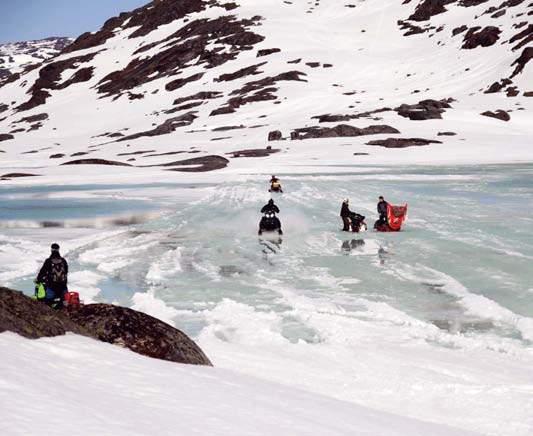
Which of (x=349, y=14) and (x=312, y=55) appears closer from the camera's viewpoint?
(x=312, y=55)

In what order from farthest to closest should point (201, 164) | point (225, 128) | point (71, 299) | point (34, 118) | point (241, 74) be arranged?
point (34, 118)
point (241, 74)
point (225, 128)
point (201, 164)
point (71, 299)

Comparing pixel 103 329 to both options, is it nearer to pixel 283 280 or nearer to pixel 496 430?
pixel 496 430

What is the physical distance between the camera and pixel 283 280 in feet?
51.5

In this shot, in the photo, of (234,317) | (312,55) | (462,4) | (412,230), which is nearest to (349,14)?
(462,4)

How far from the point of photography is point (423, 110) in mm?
86625

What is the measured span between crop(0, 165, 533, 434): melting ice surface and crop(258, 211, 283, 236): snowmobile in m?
0.77

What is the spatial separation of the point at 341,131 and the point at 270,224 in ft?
194

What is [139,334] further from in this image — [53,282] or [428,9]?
[428,9]

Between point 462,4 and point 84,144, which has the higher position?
point 462,4

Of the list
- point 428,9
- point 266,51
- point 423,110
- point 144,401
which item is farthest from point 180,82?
point 144,401

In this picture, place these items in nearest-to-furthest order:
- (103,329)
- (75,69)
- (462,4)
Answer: (103,329), (462,4), (75,69)

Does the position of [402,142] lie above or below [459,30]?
below

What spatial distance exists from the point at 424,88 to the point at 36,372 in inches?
4288

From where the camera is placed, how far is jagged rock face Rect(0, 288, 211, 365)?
8.00m
